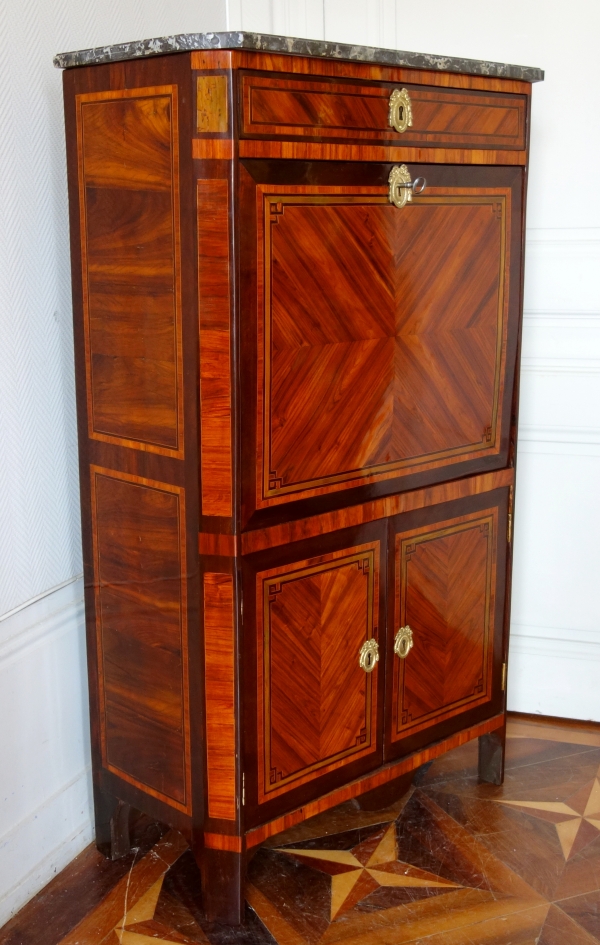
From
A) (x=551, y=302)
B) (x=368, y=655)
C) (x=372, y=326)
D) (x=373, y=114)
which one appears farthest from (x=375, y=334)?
(x=551, y=302)

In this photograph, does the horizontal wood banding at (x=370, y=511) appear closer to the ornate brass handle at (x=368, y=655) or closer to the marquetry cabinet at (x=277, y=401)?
the marquetry cabinet at (x=277, y=401)

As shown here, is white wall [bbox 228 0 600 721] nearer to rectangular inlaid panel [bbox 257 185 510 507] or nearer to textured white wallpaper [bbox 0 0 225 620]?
rectangular inlaid panel [bbox 257 185 510 507]

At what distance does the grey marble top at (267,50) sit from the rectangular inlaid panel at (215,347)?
0.65 ft

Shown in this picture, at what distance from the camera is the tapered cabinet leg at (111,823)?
6.66 feet

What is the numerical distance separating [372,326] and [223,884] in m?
1.03

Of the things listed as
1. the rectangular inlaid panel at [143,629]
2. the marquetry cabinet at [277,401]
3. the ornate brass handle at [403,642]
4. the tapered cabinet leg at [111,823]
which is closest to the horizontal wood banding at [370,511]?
the marquetry cabinet at [277,401]

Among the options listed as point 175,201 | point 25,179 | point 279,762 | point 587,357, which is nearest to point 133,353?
point 175,201

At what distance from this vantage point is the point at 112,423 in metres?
1.81

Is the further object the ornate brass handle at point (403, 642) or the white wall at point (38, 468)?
the ornate brass handle at point (403, 642)

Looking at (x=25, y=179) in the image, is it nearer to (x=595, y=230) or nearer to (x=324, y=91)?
(x=324, y=91)

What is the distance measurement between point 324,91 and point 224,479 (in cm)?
64

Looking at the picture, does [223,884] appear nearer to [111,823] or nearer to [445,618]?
[111,823]

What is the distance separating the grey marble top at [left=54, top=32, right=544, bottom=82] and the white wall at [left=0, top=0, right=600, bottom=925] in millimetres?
218

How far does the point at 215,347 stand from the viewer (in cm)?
162
